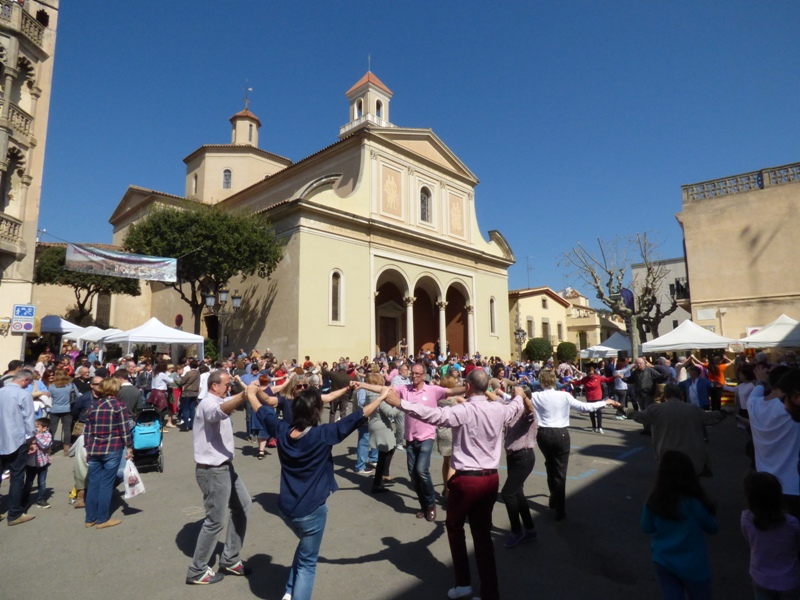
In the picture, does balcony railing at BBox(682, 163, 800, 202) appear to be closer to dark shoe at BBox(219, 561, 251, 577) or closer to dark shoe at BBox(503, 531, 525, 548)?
dark shoe at BBox(503, 531, 525, 548)

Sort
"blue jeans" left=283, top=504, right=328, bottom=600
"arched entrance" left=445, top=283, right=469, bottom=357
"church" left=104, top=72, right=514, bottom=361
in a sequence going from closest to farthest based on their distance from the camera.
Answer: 1. "blue jeans" left=283, top=504, right=328, bottom=600
2. "church" left=104, top=72, right=514, bottom=361
3. "arched entrance" left=445, top=283, right=469, bottom=357

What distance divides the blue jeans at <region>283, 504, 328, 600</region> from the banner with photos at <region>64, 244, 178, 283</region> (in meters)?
16.6

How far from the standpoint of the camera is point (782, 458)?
365 centimetres

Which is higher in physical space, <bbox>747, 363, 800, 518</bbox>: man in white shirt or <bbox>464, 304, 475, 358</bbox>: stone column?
<bbox>464, 304, 475, 358</bbox>: stone column

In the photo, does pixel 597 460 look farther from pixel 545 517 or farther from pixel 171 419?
pixel 171 419

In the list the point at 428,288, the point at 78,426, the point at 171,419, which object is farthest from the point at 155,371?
the point at 428,288

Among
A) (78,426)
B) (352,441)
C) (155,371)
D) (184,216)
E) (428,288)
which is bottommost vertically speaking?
(352,441)

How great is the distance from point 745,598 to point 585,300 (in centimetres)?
5788

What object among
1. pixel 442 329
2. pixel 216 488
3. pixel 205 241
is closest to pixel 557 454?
pixel 216 488

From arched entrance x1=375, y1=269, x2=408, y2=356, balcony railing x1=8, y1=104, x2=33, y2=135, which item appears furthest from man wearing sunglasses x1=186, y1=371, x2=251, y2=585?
arched entrance x1=375, y1=269, x2=408, y2=356

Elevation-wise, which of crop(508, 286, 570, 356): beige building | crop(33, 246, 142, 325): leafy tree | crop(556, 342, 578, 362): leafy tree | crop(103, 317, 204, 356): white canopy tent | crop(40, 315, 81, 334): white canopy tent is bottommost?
crop(556, 342, 578, 362): leafy tree

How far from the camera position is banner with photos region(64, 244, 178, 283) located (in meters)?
16.4

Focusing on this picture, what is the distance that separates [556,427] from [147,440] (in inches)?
254

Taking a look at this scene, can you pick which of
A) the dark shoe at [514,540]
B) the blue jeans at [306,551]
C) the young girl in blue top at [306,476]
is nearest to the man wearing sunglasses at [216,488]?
the young girl in blue top at [306,476]
